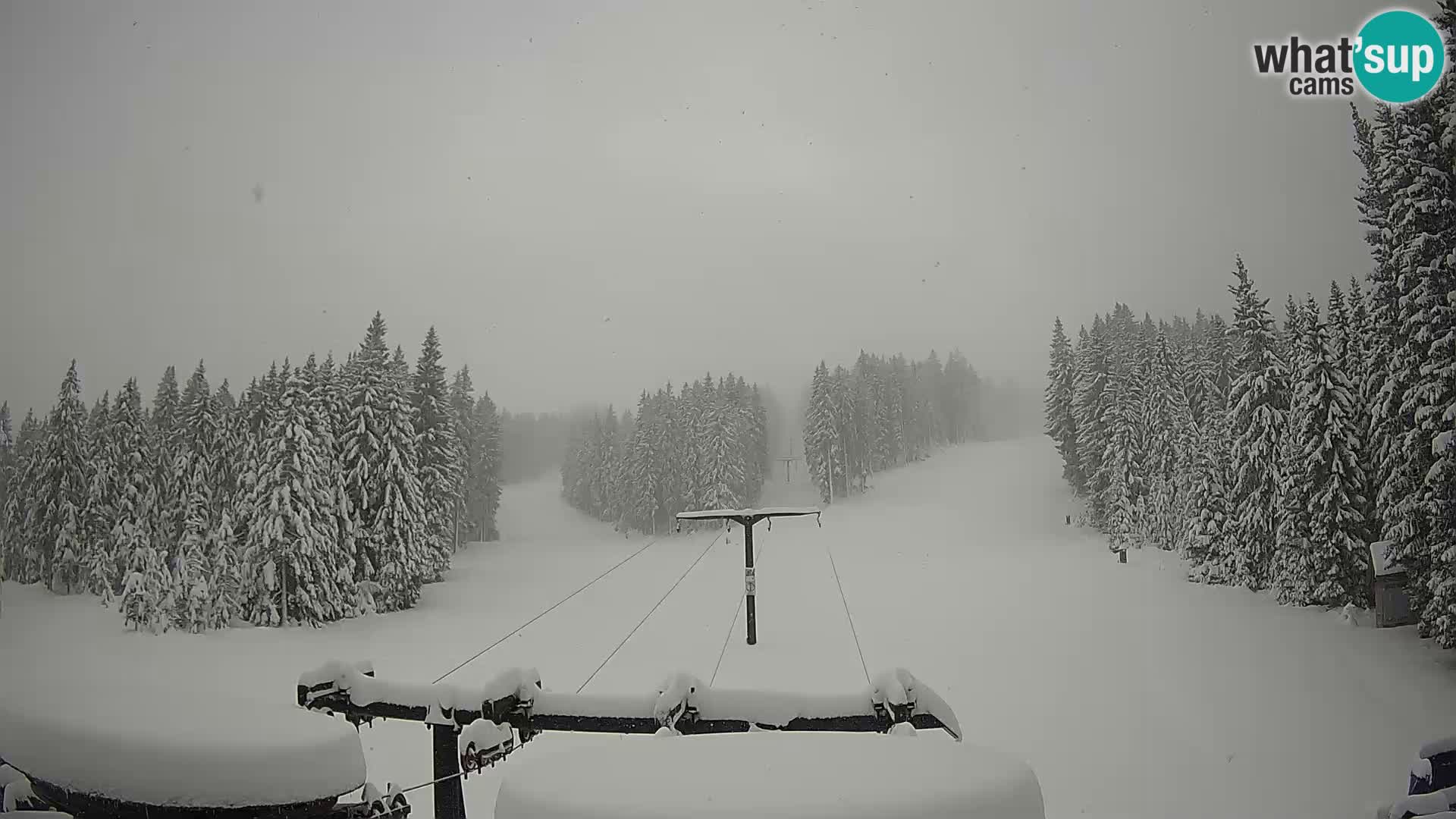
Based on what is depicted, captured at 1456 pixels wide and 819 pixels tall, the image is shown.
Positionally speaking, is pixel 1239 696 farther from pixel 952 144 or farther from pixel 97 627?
pixel 97 627

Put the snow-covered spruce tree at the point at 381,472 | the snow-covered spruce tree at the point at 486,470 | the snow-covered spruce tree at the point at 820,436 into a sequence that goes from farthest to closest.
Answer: the snow-covered spruce tree at the point at 486,470
the snow-covered spruce tree at the point at 820,436
the snow-covered spruce tree at the point at 381,472

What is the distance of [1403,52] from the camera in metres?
7.98

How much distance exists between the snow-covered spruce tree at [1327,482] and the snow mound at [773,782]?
16366mm

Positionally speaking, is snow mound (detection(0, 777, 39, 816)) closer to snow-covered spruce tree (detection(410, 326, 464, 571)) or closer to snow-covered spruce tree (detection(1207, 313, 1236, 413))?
snow-covered spruce tree (detection(410, 326, 464, 571))

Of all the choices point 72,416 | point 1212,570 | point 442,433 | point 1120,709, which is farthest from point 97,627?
point 1212,570

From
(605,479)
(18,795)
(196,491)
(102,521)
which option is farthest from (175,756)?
(196,491)

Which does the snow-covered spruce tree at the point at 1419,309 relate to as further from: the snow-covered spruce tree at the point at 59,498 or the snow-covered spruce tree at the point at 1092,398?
the snow-covered spruce tree at the point at 59,498

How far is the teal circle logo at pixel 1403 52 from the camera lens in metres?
7.79

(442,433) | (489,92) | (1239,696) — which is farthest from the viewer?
(442,433)

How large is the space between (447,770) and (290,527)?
17896 millimetres

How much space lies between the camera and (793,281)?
67.2 feet

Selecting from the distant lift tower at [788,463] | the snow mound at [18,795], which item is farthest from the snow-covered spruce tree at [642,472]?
the snow mound at [18,795]

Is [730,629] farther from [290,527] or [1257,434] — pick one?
[1257,434]

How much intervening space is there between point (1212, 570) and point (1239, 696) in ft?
26.7
